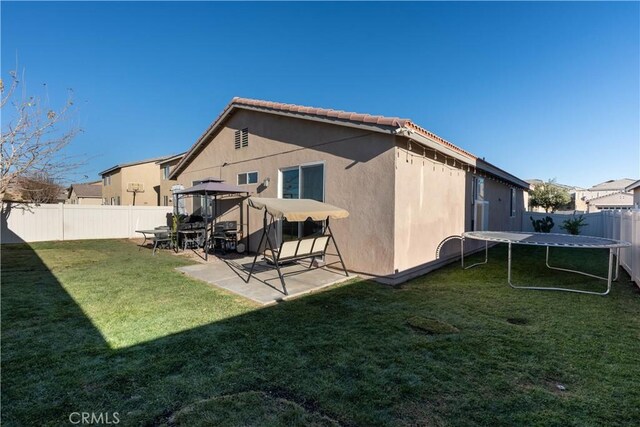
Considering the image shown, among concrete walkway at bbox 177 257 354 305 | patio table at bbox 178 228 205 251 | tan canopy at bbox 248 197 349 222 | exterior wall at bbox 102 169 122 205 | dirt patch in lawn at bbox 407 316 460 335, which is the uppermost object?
exterior wall at bbox 102 169 122 205

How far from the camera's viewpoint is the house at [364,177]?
21.5 feet

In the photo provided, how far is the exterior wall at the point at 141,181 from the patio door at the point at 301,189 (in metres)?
22.2

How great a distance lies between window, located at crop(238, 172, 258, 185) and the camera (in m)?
10.2

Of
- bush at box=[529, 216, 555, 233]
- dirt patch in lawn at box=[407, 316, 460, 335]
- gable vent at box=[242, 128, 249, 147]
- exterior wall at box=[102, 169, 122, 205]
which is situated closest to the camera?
dirt patch in lawn at box=[407, 316, 460, 335]

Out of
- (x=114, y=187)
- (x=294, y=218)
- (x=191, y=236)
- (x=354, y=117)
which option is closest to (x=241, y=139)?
(x=191, y=236)

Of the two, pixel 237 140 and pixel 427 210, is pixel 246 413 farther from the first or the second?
pixel 237 140

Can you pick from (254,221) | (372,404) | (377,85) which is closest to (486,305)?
(372,404)

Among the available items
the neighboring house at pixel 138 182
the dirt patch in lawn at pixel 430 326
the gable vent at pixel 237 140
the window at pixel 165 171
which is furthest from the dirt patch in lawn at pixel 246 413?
the neighboring house at pixel 138 182

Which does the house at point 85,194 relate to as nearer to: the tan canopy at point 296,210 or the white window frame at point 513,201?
the tan canopy at point 296,210

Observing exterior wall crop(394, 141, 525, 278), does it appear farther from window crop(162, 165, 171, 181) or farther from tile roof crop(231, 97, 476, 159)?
window crop(162, 165, 171, 181)

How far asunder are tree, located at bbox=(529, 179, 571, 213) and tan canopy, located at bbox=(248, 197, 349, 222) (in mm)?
27661

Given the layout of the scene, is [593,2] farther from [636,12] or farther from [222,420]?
[222,420]

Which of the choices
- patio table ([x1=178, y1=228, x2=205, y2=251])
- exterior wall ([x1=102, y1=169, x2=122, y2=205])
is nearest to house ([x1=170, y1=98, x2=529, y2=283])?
patio table ([x1=178, y1=228, x2=205, y2=251])

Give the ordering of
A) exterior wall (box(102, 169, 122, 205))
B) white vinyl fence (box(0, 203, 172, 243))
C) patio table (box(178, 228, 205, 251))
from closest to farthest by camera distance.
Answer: patio table (box(178, 228, 205, 251))
white vinyl fence (box(0, 203, 172, 243))
exterior wall (box(102, 169, 122, 205))
